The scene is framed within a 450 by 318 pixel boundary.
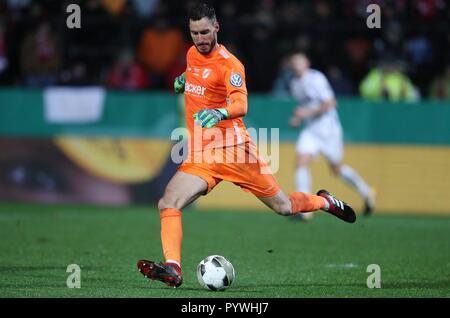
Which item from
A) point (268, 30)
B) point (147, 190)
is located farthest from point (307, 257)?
point (268, 30)

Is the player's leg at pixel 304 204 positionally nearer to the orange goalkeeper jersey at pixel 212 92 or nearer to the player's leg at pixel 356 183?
the orange goalkeeper jersey at pixel 212 92

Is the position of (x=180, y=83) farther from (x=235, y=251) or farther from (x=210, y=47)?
(x=235, y=251)

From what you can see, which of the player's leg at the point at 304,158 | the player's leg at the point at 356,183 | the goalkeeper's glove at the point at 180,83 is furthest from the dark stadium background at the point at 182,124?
the goalkeeper's glove at the point at 180,83

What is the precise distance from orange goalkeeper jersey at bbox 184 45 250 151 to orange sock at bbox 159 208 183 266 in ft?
2.29

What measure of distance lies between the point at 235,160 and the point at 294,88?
23.6ft

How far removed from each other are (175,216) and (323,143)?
294 inches

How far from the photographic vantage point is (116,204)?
56.7 ft

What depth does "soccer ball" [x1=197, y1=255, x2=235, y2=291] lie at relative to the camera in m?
8.86

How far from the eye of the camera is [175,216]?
29.7 ft

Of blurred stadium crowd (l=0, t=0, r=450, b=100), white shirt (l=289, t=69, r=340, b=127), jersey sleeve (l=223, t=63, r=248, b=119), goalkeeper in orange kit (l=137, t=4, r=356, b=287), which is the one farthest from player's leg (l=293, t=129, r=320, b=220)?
jersey sleeve (l=223, t=63, r=248, b=119)

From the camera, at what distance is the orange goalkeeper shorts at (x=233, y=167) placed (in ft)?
30.7

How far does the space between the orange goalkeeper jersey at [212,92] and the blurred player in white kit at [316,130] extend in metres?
6.46

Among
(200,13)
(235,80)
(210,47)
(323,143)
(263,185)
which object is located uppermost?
(200,13)

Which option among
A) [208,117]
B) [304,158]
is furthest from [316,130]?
[208,117]
